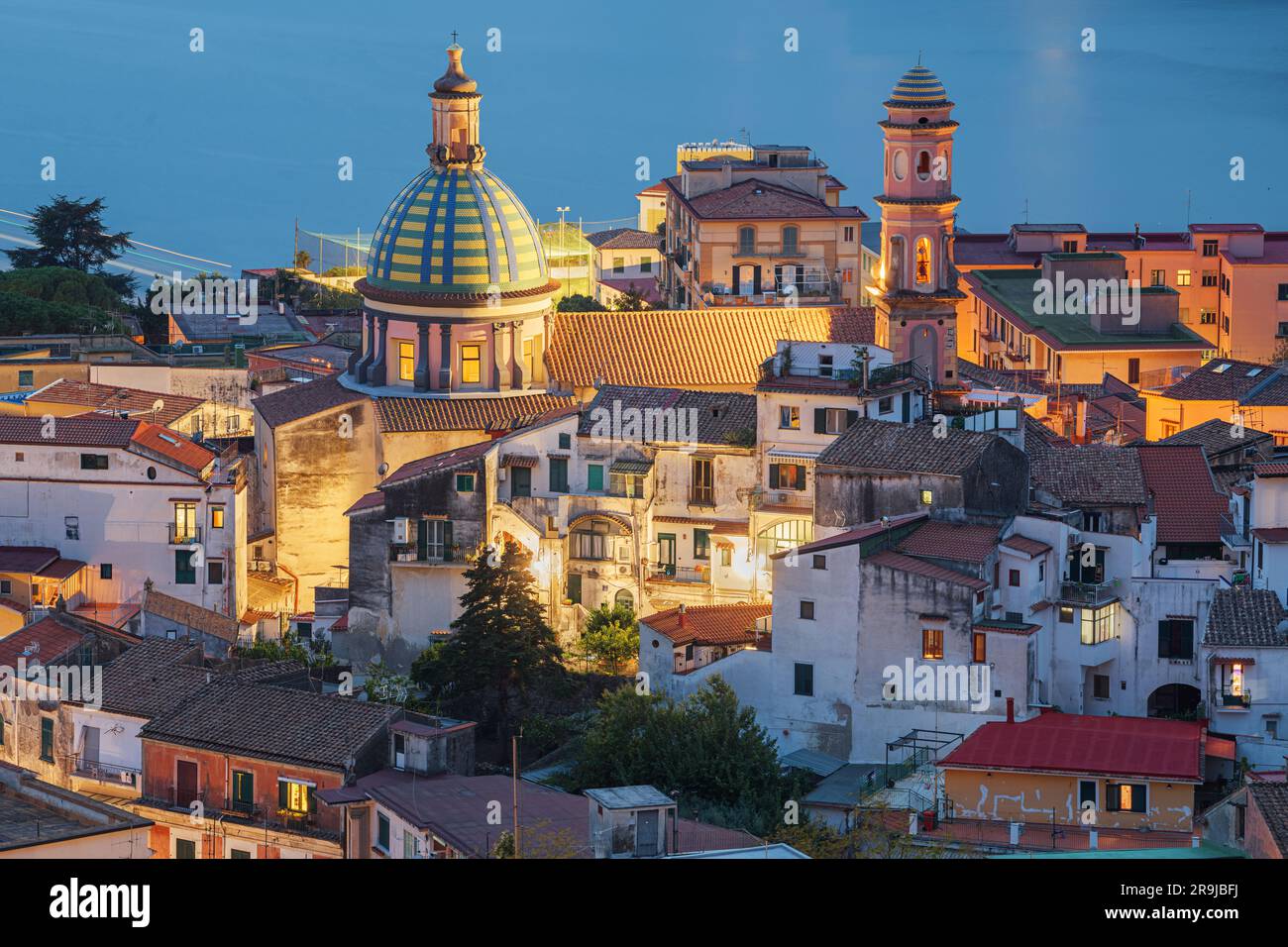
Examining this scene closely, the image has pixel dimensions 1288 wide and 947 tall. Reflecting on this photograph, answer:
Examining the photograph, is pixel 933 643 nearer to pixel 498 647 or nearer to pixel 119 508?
pixel 498 647

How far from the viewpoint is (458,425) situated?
164 ft

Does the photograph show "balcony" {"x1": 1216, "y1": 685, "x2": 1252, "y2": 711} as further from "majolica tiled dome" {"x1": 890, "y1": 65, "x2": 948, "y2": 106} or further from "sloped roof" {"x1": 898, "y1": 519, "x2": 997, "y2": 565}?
"majolica tiled dome" {"x1": 890, "y1": 65, "x2": 948, "y2": 106}

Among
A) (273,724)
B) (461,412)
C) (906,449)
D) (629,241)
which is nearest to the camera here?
(273,724)

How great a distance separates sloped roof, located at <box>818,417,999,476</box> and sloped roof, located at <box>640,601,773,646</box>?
9.82ft

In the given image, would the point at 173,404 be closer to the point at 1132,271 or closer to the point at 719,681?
the point at 719,681

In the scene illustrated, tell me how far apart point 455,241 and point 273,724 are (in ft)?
58.8

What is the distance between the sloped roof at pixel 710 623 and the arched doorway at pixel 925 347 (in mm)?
11611

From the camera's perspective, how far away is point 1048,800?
3494 centimetres

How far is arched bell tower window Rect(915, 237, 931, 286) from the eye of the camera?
54.1 meters

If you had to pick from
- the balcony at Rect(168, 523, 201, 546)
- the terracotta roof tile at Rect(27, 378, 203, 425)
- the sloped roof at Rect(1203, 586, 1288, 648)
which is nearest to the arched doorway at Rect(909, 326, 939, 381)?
the sloped roof at Rect(1203, 586, 1288, 648)

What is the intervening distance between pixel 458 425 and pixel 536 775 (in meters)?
12.9

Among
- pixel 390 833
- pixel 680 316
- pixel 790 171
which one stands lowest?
pixel 390 833

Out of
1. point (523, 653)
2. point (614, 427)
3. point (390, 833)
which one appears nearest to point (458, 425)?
point (614, 427)

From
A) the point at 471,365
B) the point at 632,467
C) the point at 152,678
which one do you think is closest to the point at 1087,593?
the point at 632,467
